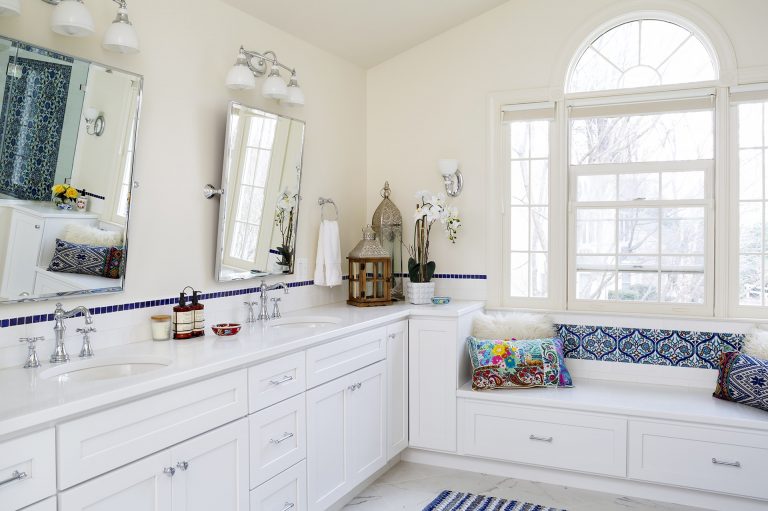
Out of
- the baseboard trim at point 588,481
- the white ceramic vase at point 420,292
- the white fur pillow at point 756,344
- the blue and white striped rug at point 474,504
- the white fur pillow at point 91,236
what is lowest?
the blue and white striped rug at point 474,504

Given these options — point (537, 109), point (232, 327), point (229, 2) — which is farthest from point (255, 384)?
point (537, 109)

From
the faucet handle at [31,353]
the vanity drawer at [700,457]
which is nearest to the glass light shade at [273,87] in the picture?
the faucet handle at [31,353]

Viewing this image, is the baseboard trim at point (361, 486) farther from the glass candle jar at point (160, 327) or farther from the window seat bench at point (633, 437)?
the glass candle jar at point (160, 327)

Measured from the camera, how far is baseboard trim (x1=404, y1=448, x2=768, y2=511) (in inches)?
115

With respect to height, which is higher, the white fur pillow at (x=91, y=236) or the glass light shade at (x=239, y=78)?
the glass light shade at (x=239, y=78)

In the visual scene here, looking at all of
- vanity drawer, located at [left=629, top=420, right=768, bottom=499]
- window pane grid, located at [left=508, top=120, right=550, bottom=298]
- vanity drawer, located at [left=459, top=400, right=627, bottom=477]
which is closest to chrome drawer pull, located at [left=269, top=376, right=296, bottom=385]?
vanity drawer, located at [left=459, top=400, right=627, bottom=477]

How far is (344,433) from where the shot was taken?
285 cm

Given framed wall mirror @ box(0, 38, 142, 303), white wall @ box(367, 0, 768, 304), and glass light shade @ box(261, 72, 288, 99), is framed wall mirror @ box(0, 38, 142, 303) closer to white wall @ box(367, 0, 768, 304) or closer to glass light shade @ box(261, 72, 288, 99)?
glass light shade @ box(261, 72, 288, 99)

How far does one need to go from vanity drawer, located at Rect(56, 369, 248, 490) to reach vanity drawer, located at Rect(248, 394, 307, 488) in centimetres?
13

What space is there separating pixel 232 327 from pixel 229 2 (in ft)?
5.05

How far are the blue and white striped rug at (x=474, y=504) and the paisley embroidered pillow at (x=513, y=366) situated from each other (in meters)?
0.57

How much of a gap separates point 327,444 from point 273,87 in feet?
5.51

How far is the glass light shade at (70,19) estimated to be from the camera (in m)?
1.97

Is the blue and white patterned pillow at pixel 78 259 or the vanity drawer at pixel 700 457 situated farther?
the vanity drawer at pixel 700 457
